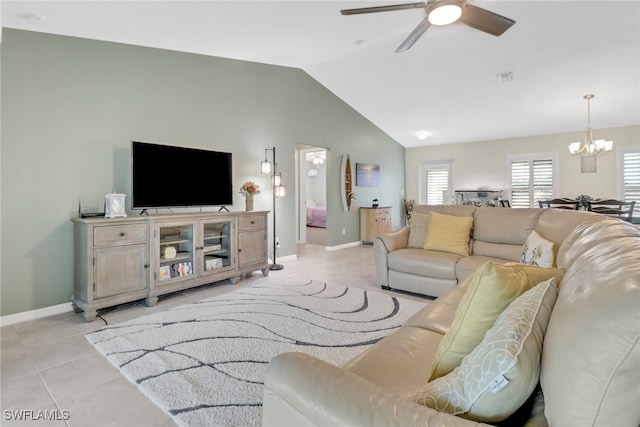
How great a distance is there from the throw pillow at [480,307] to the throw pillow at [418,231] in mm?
2749

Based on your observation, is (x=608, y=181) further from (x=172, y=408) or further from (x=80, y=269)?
(x=80, y=269)

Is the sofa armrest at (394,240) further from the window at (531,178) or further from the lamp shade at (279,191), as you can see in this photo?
the window at (531,178)

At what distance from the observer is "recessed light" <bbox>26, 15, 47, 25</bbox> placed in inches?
106

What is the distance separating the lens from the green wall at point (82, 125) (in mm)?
2885

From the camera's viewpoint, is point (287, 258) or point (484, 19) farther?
point (287, 258)

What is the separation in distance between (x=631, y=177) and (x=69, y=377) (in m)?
8.67

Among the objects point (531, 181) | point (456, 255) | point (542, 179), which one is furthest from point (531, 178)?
point (456, 255)

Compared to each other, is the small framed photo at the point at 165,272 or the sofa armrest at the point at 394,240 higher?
the sofa armrest at the point at 394,240

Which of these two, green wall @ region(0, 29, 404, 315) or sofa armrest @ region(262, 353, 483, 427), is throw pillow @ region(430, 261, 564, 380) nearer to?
sofa armrest @ region(262, 353, 483, 427)

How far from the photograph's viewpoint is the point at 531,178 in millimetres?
7211

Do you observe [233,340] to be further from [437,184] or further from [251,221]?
[437,184]

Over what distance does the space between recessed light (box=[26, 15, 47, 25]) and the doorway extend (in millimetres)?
4268

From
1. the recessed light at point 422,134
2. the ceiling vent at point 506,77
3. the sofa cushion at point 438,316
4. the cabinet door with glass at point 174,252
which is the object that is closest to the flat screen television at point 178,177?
the cabinet door with glass at point 174,252

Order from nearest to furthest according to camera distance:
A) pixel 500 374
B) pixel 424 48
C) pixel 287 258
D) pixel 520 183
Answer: pixel 500 374
pixel 424 48
pixel 287 258
pixel 520 183
